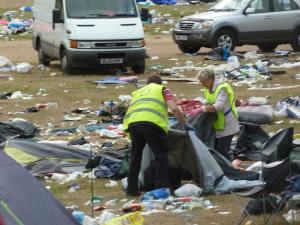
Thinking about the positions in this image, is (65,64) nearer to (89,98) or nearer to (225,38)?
(89,98)

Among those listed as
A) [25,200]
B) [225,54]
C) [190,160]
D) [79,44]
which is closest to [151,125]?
[190,160]

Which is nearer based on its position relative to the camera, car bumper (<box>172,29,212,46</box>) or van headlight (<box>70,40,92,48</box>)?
van headlight (<box>70,40,92,48</box>)

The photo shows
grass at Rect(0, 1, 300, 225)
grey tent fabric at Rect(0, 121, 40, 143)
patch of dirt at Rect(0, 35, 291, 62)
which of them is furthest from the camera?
patch of dirt at Rect(0, 35, 291, 62)

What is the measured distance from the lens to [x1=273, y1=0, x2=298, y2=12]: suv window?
28.3 metres

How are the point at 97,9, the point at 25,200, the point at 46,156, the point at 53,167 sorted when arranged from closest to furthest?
the point at 25,200
the point at 53,167
the point at 46,156
the point at 97,9

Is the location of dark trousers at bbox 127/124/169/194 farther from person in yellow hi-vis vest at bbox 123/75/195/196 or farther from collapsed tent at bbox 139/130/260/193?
collapsed tent at bbox 139/130/260/193

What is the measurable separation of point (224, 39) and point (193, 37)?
3.28 ft

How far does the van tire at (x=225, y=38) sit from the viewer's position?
27.5 m

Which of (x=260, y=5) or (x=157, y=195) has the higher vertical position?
(x=157, y=195)

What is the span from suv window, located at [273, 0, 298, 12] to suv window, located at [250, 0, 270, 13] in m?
0.31

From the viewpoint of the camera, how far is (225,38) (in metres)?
27.6

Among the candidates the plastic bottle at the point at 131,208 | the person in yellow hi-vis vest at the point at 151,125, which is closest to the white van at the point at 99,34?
the person in yellow hi-vis vest at the point at 151,125

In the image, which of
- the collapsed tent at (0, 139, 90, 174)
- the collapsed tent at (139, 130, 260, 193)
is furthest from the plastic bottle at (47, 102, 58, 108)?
the collapsed tent at (139, 130, 260, 193)

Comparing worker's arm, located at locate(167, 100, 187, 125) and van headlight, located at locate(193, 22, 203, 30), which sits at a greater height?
worker's arm, located at locate(167, 100, 187, 125)
